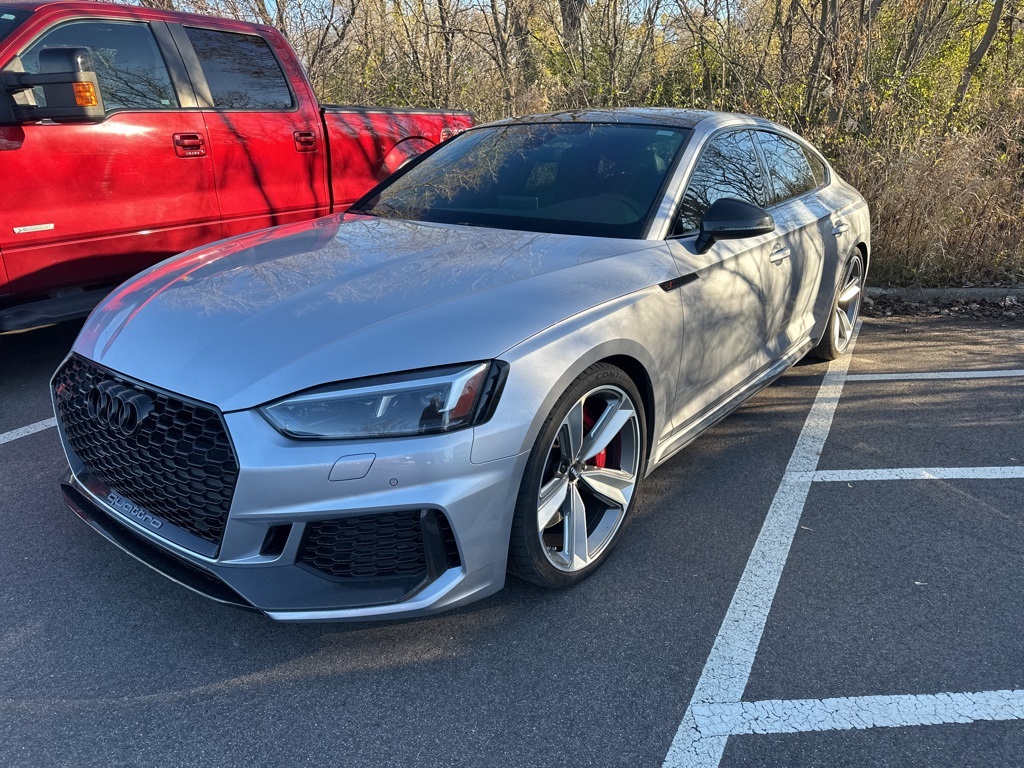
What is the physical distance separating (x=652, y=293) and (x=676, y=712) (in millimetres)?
1431

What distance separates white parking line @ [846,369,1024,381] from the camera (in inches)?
198

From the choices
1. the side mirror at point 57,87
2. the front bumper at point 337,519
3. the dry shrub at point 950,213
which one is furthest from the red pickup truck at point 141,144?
the dry shrub at point 950,213

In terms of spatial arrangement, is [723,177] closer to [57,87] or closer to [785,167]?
[785,167]

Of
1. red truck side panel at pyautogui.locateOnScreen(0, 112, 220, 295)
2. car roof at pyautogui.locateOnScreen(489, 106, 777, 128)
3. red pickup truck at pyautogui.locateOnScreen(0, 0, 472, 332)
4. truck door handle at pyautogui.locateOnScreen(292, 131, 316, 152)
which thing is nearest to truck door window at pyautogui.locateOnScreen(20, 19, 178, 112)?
red pickup truck at pyautogui.locateOnScreen(0, 0, 472, 332)

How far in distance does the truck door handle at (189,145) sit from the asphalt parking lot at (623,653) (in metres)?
2.11

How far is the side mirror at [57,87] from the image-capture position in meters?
3.99

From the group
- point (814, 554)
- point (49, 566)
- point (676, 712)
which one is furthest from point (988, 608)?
point (49, 566)

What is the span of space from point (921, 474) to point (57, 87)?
4.65m

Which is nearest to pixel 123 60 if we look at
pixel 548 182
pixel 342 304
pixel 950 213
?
pixel 548 182

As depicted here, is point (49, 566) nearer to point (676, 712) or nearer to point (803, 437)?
point (676, 712)

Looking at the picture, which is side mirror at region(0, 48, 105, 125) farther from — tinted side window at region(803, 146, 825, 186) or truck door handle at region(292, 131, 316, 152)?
tinted side window at region(803, 146, 825, 186)

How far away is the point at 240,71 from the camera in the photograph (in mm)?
5383

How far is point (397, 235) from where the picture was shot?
11.0 ft

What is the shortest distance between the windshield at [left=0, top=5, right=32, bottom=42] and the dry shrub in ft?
21.4
